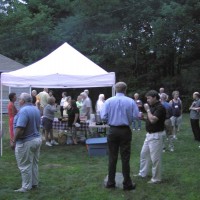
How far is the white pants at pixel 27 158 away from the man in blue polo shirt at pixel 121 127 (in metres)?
1.25

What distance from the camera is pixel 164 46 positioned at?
28.9m

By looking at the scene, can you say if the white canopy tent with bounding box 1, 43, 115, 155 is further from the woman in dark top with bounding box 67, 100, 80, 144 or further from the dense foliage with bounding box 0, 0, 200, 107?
the dense foliage with bounding box 0, 0, 200, 107

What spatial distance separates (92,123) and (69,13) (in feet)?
81.6

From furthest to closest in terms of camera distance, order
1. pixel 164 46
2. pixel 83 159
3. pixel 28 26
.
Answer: pixel 28 26 → pixel 164 46 → pixel 83 159

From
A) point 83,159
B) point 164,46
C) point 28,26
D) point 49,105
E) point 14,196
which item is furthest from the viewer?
point 28,26

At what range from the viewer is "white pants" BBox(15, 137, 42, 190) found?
647 cm

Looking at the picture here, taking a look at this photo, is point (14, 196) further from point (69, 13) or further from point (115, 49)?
point (69, 13)

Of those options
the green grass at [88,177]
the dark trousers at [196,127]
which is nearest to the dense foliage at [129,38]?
the dark trousers at [196,127]

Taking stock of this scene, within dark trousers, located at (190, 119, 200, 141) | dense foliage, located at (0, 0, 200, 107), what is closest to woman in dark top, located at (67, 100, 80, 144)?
dark trousers, located at (190, 119, 200, 141)

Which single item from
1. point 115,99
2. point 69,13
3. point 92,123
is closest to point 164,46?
point 69,13

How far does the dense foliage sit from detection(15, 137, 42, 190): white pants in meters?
22.3

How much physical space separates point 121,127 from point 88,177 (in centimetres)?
174

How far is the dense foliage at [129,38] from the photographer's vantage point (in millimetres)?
28328

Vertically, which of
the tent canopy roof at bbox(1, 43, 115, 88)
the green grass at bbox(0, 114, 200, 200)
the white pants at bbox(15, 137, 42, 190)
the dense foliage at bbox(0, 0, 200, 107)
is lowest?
the green grass at bbox(0, 114, 200, 200)
